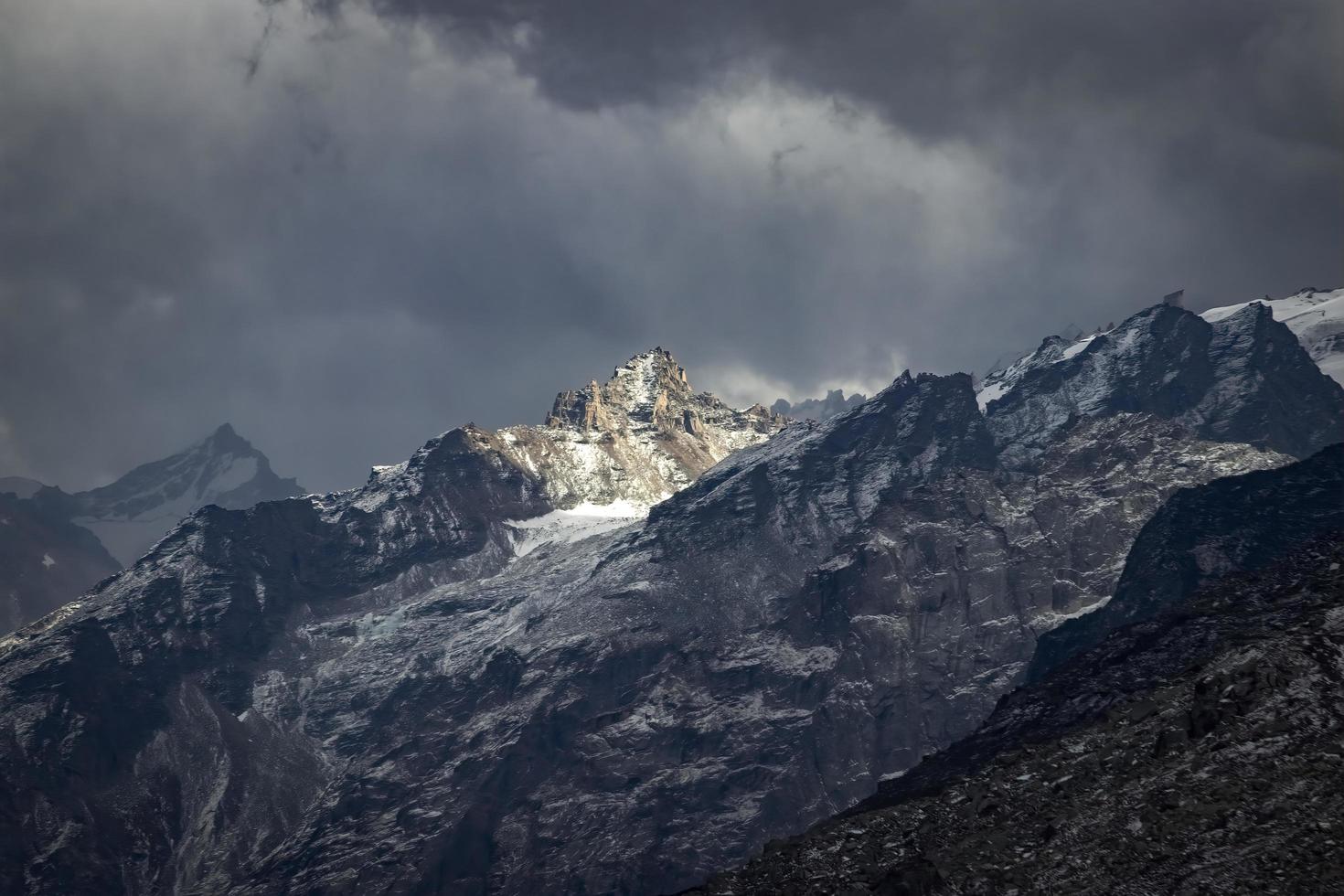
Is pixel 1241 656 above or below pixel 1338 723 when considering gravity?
above

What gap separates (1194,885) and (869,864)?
48.7m

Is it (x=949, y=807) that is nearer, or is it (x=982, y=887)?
(x=982, y=887)

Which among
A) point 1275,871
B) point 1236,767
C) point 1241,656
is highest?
point 1241,656

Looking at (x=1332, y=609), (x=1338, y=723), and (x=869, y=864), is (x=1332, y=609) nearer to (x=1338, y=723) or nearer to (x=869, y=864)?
(x=1338, y=723)

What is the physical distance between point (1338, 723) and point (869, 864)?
5945 cm

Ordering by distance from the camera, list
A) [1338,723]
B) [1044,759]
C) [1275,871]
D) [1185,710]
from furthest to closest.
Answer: [1044,759] → [1185,710] → [1338,723] → [1275,871]

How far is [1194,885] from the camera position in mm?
150375

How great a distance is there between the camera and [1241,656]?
186 metres

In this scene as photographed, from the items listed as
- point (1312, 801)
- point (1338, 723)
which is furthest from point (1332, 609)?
point (1312, 801)

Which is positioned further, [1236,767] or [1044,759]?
[1044,759]

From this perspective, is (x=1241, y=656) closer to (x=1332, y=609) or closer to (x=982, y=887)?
(x=1332, y=609)

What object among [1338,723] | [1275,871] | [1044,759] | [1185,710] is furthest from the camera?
[1044,759]

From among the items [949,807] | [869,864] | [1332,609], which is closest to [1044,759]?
[949,807]

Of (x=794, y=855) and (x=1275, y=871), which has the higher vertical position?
(x=794, y=855)
